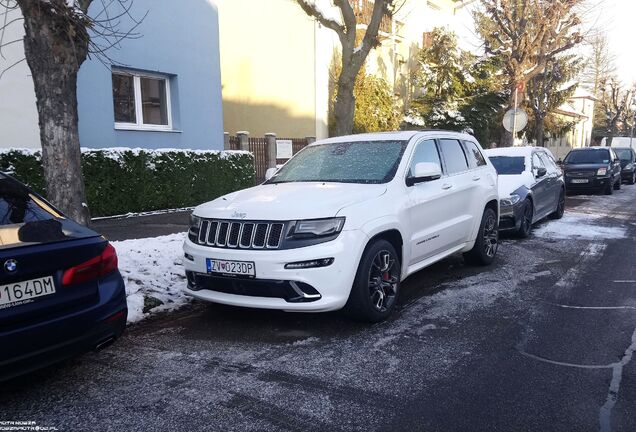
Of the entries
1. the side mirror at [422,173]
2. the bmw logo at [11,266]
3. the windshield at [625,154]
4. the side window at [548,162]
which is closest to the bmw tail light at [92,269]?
the bmw logo at [11,266]

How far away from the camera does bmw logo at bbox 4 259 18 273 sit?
117 inches

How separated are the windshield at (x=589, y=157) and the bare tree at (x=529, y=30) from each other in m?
2.25

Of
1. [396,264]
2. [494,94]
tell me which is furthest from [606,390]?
[494,94]

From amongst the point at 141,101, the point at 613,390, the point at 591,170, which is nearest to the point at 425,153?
the point at 613,390

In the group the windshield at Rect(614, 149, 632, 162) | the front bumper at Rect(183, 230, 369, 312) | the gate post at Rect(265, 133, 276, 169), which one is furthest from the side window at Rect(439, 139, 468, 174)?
the windshield at Rect(614, 149, 632, 162)

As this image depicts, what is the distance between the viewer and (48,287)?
3205mm

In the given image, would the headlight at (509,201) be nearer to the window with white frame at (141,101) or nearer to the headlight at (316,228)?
the headlight at (316,228)

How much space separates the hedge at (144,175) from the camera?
9.04 meters

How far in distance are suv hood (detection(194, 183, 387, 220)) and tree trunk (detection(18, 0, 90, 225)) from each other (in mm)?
1660

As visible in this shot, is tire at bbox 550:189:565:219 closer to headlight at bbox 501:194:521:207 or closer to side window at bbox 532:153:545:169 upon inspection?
side window at bbox 532:153:545:169

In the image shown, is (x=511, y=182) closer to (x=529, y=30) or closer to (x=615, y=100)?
(x=529, y=30)

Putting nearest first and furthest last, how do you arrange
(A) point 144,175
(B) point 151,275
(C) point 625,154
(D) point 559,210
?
(B) point 151,275
(A) point 144,175
(D) point 559,210
(C) point 625,154

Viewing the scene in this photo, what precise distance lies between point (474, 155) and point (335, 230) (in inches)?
139

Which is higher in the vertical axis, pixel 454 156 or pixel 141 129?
pixel 141 129
